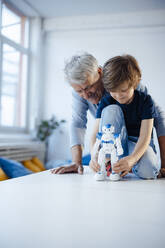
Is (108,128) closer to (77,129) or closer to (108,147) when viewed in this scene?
(108,147)

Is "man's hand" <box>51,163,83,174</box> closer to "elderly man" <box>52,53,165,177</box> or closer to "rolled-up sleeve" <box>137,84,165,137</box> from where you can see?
"elderly man" <box>52,53,165,177</box>

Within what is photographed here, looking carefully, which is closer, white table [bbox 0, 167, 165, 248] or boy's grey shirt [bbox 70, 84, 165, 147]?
white table [bbox 0, 167, 165, 248]

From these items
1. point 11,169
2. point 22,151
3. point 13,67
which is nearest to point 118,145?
point 11,169

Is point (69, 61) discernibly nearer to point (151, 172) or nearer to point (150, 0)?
point (151, 172)

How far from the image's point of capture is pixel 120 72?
140cm

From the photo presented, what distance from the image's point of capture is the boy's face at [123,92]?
4.63 ft

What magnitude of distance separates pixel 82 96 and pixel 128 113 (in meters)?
0.29

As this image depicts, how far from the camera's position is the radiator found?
340 centimetres

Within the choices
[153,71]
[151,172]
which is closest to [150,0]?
[153,71]

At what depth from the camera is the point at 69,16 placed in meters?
4.46

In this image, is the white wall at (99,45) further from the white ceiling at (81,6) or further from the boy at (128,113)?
the boy at (128,113)

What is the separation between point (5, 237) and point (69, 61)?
1117 mm

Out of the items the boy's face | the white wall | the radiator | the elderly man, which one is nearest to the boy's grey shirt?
the elderly man

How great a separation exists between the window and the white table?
9.52 feet
